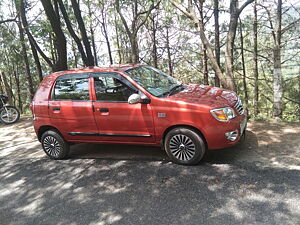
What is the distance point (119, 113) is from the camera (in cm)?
448

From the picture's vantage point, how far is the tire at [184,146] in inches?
160

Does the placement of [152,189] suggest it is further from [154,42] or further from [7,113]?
[154,42]

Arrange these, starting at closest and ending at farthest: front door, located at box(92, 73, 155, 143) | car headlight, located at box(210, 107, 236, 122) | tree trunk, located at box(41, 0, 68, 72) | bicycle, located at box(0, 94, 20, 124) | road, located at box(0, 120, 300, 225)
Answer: road, located at box(0, 120, 300, 225), car headlight, located at box(210, 107, 236, 122), front door, located at box(92, 73, 155, 143), tree trunk, located at box(41, 0, 68, 72), bicycle, located at box(0, 94, 20, 124)

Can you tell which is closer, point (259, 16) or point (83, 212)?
point (83, 212)

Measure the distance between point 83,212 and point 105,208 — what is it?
31 centimetres

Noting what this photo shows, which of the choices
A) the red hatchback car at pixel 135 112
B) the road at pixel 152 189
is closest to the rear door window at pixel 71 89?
the red hatchback car at pixel 135 112

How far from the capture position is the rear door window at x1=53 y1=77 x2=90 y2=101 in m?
4.80

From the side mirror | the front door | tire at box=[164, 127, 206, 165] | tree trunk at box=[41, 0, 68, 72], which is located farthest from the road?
tree trunk at box=[41, 0, 68, 72]

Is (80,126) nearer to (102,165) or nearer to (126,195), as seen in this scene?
(102,165)

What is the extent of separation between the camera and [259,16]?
1573 cm

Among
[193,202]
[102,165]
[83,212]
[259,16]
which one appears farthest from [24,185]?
[259,16]

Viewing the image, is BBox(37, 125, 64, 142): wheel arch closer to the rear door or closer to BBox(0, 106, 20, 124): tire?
the rear door

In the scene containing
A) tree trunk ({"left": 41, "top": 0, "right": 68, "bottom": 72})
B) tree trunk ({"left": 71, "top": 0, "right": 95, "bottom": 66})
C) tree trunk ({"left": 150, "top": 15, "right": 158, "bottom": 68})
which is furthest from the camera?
tree trunk ({"left": 150, "top": 15, "right": 158, "bottom": 68})

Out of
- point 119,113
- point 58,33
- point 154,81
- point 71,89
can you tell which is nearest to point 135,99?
point 119,113
